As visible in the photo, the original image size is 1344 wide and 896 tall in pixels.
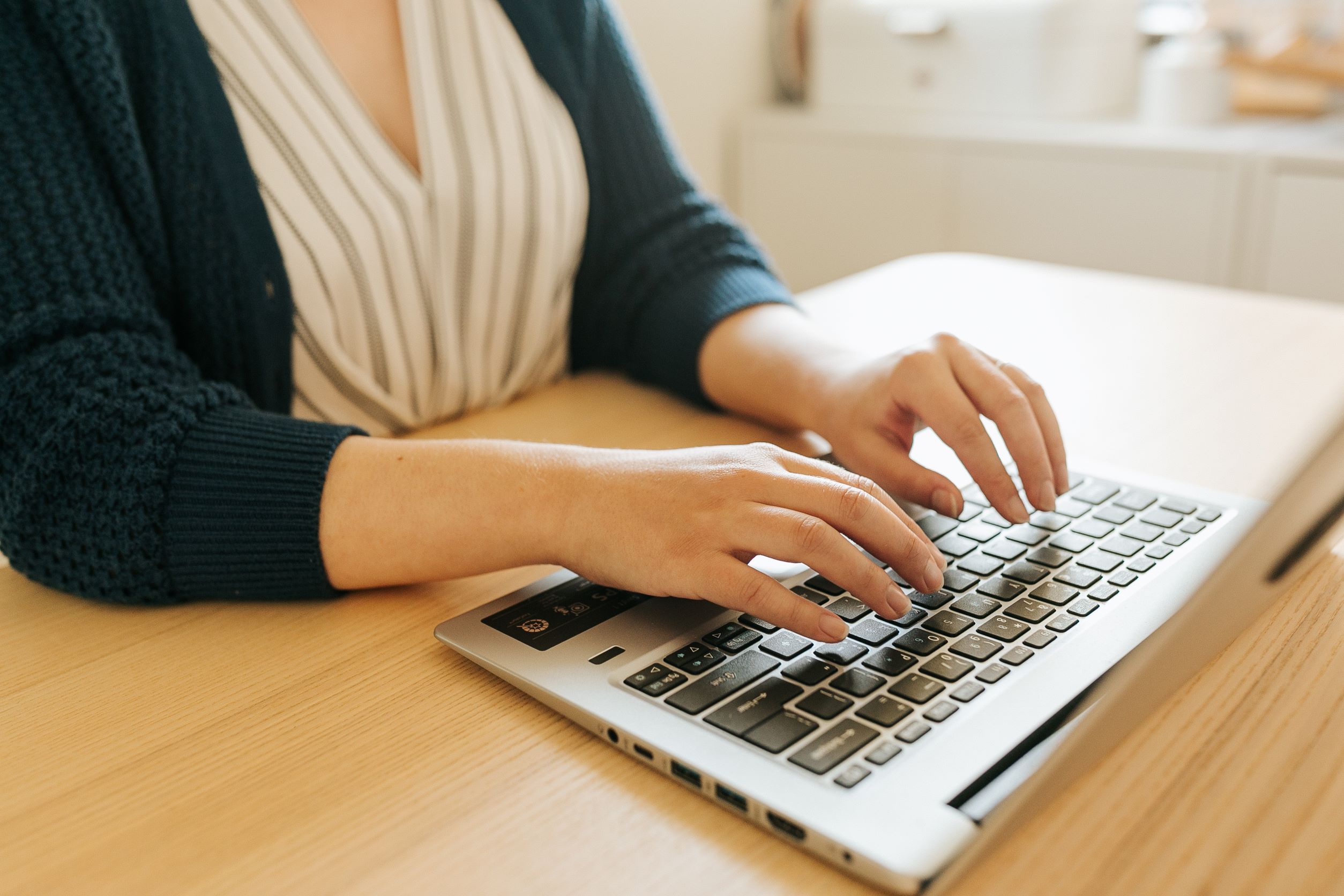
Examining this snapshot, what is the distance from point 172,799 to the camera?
17.6 inches

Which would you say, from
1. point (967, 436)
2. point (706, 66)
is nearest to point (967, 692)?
point (967, 436)

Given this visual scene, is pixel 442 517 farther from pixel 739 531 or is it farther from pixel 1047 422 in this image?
pixel 1047 422

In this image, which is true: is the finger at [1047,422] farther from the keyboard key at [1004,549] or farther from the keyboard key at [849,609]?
the keyboard key at [849,609]

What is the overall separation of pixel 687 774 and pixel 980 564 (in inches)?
8.6

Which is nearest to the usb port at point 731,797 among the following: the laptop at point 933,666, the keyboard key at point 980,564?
the laptop at point 933,666

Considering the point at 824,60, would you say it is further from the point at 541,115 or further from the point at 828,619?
the point at 828,619

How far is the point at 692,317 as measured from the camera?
946mm

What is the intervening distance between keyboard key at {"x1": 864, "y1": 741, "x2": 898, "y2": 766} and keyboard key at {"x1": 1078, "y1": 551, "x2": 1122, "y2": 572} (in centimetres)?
20

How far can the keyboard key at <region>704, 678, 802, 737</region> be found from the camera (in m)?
0.45

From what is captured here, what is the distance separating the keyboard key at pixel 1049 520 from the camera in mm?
628

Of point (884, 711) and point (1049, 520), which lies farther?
point (1049, 520)

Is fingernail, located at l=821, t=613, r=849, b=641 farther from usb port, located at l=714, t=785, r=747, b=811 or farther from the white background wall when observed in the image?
the white background wall

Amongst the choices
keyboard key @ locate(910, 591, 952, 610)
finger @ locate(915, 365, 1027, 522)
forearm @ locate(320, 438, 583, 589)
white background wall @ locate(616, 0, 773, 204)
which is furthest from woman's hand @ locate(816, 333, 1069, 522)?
white background wall @ locate(616, 0, 773, 204)

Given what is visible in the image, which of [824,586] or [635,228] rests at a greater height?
[635,228]
